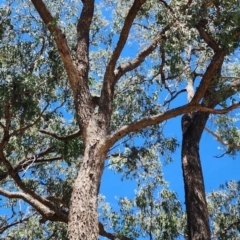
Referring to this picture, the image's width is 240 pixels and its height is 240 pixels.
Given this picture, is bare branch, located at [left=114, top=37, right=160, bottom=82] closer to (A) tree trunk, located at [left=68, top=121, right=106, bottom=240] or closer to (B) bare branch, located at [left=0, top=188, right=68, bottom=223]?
(A) tree trunk, located at [left=68, top=121, right=106, bottom=240]

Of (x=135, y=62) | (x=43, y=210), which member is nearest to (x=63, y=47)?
(x=135, y=62)

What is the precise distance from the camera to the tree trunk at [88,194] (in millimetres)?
5388

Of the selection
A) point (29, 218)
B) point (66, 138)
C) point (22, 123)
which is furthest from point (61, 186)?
point (22, 123)

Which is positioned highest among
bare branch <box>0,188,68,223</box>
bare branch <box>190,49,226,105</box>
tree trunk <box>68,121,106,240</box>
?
bare branch <box>190,49,226,105</box>

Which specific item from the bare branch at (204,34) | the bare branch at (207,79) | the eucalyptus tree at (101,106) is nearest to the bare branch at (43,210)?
the eucalyptus tree at (101,106)

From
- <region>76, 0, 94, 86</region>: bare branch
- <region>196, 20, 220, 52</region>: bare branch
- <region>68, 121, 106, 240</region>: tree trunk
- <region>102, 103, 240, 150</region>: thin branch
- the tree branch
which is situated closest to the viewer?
<region>68, 121, 106, 240</region>: tree trunk

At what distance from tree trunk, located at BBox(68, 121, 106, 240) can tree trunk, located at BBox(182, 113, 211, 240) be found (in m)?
2.01

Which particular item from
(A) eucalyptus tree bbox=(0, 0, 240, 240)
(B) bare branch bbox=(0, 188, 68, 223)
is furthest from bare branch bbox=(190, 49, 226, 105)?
(B) bare branch bbox=(0, 188, 68, 223)

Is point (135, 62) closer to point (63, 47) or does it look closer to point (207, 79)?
point (63, 47)

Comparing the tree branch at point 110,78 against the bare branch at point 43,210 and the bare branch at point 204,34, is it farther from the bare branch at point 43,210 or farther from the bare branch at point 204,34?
the bare branch at point 43,210

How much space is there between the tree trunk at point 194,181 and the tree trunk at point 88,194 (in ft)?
6.58

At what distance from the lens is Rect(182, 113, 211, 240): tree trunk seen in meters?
7.15

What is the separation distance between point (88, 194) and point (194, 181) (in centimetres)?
263

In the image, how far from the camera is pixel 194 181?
306 inches
